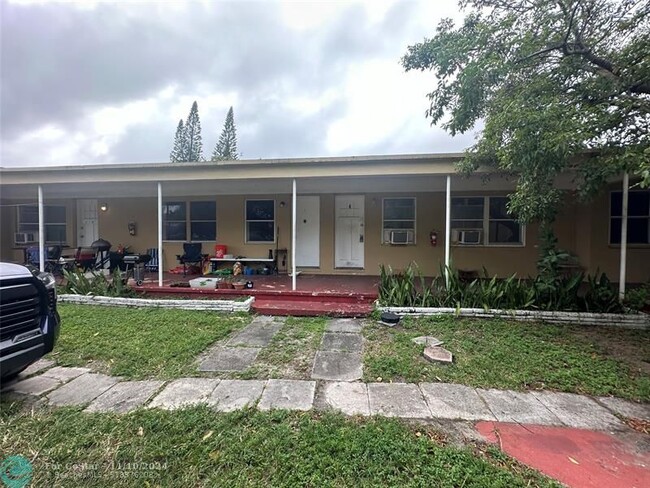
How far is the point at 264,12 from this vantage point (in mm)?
7906

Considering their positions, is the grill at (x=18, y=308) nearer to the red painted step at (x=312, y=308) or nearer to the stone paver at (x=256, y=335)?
the stone paver at (x=256, y=335)

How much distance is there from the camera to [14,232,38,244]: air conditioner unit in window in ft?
33.1

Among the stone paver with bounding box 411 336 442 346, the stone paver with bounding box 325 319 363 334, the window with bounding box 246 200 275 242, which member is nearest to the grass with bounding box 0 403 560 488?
the stone paver with bounding box 411 336 442 346

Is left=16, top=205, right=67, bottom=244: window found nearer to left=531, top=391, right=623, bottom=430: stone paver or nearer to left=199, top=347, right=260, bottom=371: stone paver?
left=199, top=347, right=260, bottom=371: stone paver

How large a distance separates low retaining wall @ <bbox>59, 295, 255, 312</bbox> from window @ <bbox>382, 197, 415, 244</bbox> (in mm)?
4166

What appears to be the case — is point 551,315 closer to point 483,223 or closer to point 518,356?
point 518,356

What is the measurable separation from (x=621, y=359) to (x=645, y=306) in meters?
2.50

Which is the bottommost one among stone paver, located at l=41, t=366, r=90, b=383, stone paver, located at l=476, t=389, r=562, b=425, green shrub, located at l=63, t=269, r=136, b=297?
stone paver, located at l=476, t=389, r=562, b=425

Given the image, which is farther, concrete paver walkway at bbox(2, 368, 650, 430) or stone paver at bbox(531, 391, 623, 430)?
concrete paver walkway at bbox(2, 368, 650, 430)

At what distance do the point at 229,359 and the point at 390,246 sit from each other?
5.65 metres

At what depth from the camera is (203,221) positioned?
9211 millimetres

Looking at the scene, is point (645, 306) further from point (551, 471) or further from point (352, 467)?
point (352, 467)

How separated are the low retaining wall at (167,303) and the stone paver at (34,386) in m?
2.62

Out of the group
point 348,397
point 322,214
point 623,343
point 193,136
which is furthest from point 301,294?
point 193,136
